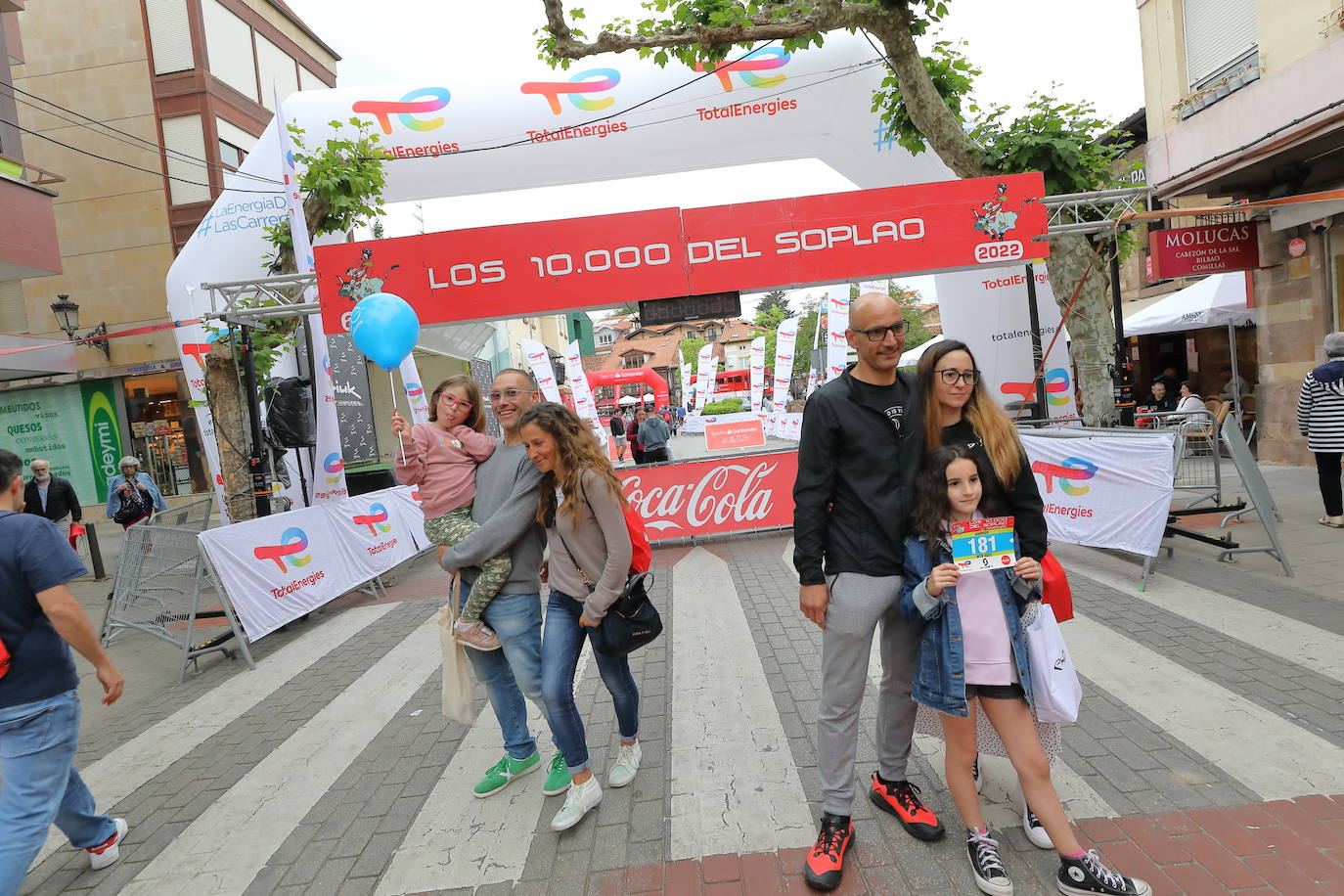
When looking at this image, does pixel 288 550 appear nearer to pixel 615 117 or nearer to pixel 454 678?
pixel 454 678

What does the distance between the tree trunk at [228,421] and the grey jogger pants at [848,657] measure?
8591 mm

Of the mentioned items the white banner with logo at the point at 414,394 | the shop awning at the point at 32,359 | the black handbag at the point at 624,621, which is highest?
the shop awning at the point at 32,359

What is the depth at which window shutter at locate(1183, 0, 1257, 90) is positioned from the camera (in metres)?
10.8

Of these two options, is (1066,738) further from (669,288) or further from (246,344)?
(246,344)

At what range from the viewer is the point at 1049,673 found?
2.50m

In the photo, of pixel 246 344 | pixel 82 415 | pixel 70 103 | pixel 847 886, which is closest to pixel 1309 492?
pixel 847 886

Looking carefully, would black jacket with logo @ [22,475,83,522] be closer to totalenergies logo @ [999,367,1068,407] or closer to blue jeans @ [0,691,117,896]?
blue jeans @ [0,691,117,896]

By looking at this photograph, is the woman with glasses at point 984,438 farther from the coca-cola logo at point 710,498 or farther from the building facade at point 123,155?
the building facade at point 123,155

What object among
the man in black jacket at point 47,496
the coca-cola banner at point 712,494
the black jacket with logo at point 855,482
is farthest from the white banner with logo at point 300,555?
the black jacket with logo at point 855,482

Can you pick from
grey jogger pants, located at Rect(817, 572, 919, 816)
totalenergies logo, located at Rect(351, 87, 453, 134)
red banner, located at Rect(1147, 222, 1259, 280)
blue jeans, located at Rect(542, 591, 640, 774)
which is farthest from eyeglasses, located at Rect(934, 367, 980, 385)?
totalenergies logo, located at Rect(351, 87, 453, 134)

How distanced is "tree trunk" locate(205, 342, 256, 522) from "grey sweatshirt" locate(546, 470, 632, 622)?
24.8ft

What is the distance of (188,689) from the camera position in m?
5.61

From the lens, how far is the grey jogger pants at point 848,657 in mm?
2658

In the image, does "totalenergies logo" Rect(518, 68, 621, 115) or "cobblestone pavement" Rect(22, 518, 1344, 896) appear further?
"totalenergies logo" Rect(518, 68, 621, 115)
